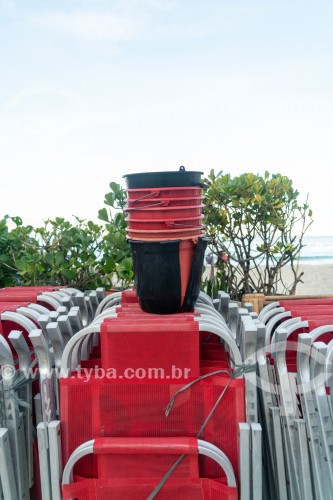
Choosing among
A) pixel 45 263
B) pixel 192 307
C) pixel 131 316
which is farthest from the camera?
pixel 45 263

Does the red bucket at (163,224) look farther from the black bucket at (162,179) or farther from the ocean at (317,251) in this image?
the ocean at (317,251)

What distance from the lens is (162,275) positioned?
2.17m

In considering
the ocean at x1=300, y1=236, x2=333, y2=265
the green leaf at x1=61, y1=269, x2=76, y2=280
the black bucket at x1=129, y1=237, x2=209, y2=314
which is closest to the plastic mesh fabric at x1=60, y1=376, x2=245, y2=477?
the black bucket at x1=129, y1=237, x2=209, y2=314

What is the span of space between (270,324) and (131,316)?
747 millimetres

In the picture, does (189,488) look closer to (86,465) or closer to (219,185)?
(86,465)

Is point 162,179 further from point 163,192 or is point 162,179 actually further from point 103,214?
point 103,214

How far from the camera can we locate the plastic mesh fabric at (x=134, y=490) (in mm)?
1924

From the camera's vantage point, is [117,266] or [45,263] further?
[45,263]

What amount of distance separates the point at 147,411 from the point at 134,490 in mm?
314

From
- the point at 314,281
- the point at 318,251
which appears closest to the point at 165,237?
the point at 314,281

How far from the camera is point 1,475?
1948mm

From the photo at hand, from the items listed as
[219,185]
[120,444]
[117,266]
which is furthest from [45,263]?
[120,444]

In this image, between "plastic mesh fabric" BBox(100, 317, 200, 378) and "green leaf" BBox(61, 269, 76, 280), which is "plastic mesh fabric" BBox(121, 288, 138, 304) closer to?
"plastic mesh fabric" BBox(100, 317, 200, 378)

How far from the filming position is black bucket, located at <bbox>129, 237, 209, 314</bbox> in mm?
2150
